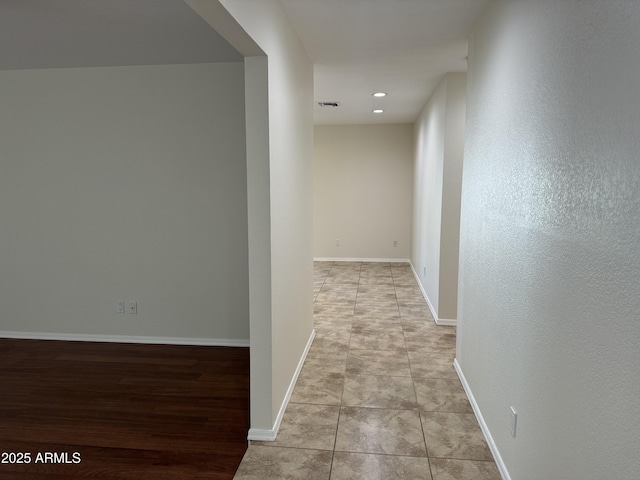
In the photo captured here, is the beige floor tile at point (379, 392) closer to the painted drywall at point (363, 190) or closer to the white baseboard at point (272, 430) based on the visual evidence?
the white baseboard at point (272, 430)

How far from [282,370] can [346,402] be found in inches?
19.3

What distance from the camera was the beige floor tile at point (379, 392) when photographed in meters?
2.93

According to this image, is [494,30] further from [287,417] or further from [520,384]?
[287,417]

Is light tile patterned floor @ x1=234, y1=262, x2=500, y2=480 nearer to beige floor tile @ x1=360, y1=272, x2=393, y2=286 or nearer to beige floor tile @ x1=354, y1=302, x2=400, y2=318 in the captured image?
beige floor tile @ x1=354, y1=302, x2=400, y2=318

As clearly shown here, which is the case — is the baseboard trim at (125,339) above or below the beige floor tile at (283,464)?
above

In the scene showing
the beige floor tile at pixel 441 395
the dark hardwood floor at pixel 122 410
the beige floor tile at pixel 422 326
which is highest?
the beige floor tile at pixel 422 326

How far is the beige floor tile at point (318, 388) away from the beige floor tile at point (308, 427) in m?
0.08

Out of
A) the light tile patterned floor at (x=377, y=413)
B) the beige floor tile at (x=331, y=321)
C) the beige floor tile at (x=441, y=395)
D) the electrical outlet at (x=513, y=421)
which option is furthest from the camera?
the beige floor tile at (x=331, y=321)

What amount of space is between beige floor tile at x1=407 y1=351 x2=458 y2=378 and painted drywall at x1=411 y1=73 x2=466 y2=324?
33.7 inches

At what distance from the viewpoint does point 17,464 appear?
7.72 feet

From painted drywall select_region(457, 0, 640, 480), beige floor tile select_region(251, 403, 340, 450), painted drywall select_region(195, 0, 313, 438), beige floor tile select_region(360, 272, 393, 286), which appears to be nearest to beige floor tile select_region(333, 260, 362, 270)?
beige floor tile select_region(360, 272, 393, 286)

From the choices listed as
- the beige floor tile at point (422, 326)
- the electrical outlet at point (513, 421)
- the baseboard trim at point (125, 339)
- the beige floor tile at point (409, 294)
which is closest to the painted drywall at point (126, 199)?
the baseboard trim at point (125, 339)

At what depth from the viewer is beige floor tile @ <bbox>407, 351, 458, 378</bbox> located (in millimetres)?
3383

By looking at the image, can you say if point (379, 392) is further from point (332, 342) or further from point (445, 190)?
point (445, 190)
